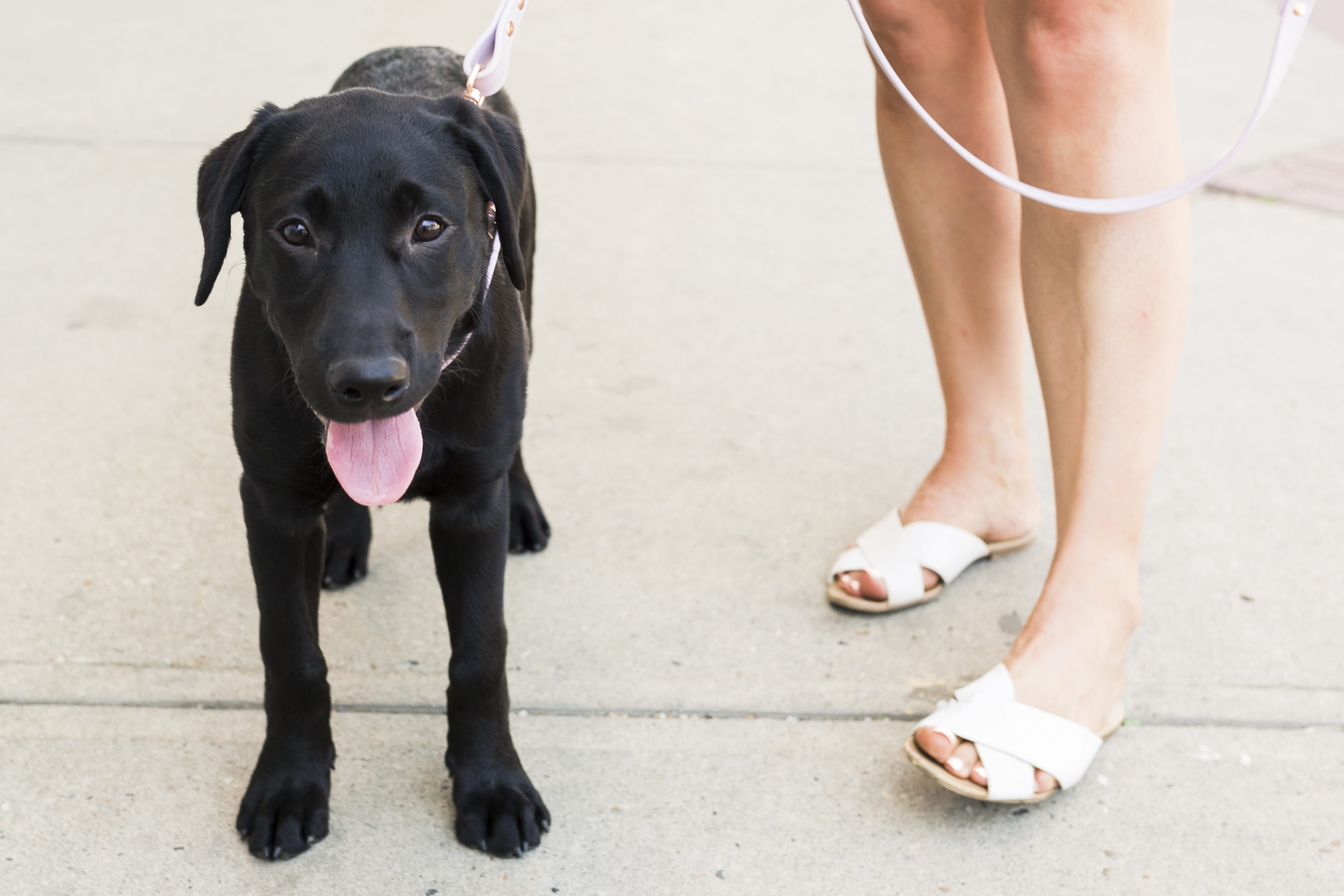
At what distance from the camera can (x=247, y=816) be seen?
1.98m

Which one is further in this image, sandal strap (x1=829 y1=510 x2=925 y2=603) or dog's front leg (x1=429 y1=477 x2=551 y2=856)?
sandal strap (x1=829 y1=510 x2=925 y2=603)

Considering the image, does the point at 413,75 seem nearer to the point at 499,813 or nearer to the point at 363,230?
the point at 363,230

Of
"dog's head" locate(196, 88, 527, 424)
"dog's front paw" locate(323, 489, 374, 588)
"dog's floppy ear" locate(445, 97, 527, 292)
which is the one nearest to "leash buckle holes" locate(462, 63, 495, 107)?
"dog's floppy ear" locate(445, 97, 527, 292)

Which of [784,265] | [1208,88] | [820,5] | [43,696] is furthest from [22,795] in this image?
[820,5]

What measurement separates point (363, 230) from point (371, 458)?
32 cm

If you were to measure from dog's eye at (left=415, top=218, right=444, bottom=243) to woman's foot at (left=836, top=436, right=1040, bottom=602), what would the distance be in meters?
1.32

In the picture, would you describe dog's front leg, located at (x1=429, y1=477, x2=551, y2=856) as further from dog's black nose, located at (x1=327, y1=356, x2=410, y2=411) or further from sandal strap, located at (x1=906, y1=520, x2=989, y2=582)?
sandal strap, located at (x1=906, y1=520, x2=989, y2=582)

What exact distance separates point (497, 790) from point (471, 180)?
966mm

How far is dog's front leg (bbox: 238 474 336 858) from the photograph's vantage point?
1.95 meters

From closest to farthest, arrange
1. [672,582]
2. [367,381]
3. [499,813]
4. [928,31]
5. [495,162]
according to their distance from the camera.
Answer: [367,381] → [495,162] → [499,813] → [928,31] → [672,582]

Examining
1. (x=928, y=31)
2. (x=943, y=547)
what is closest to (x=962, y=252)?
(x=928, y=31)

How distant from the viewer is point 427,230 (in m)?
1.78

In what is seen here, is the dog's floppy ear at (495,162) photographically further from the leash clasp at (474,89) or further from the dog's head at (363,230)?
the leash clasp at (474,89)

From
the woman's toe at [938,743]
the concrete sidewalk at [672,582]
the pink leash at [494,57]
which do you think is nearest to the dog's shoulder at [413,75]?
the pink leash at [494,57]
